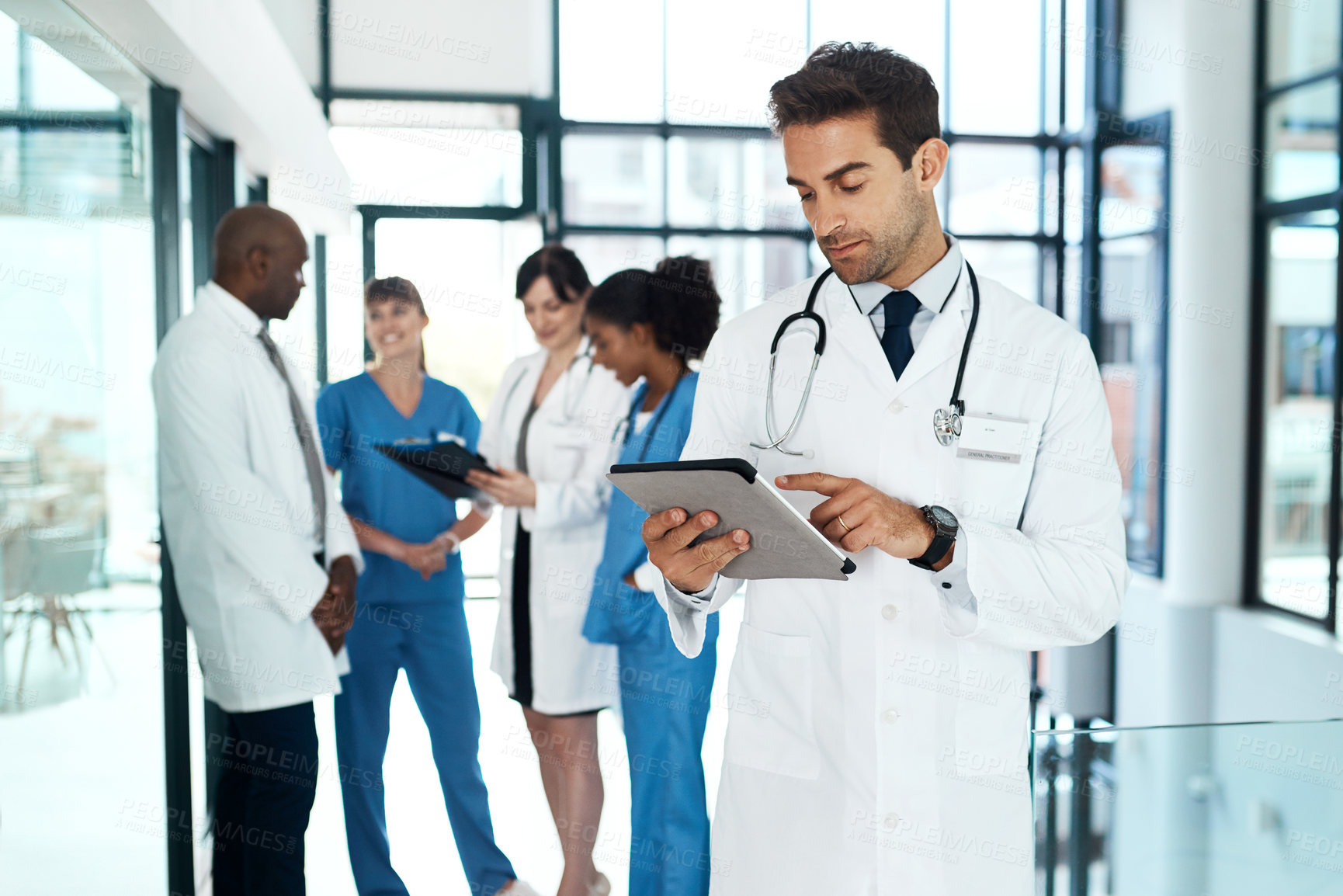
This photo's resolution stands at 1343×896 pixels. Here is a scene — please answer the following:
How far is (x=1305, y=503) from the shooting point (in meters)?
4.40

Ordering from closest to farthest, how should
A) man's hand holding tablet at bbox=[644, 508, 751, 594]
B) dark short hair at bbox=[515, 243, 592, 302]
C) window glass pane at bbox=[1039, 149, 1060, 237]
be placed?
man's hand holding tablet at bbox=[644, 508, 751, 594] → dark short hair at bbox=[515, 243, 592, 302] → window glass pane at bbox=[1039, 149, 1060, 237]

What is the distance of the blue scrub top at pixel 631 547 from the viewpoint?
2385mm

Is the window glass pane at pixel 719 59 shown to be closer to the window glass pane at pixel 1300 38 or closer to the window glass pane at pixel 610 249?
the window glass pane at pixel 610 249

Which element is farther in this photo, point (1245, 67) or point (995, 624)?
point (1245, 67)

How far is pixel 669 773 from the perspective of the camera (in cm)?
233

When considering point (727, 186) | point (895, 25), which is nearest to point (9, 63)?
point (727, 186)

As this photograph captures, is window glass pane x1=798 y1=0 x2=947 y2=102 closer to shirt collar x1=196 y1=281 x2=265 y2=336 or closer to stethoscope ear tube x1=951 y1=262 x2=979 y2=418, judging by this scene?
shirt collar x1=196 y1=281 x2=265 y2=336

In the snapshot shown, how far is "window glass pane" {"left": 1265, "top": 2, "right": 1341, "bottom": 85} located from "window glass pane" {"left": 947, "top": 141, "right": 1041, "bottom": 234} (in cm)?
164

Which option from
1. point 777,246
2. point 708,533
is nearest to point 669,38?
point 777,246

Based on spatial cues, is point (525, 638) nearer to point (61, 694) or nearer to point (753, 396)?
point (61, 694)

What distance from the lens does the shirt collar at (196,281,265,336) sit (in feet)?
7.29

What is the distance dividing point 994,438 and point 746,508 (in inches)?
15.6

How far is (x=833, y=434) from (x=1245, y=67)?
454 cm

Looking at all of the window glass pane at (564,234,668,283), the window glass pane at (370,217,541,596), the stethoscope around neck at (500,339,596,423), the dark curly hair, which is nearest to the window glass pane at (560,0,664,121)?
the window glass pane at (564,234,668,283)
